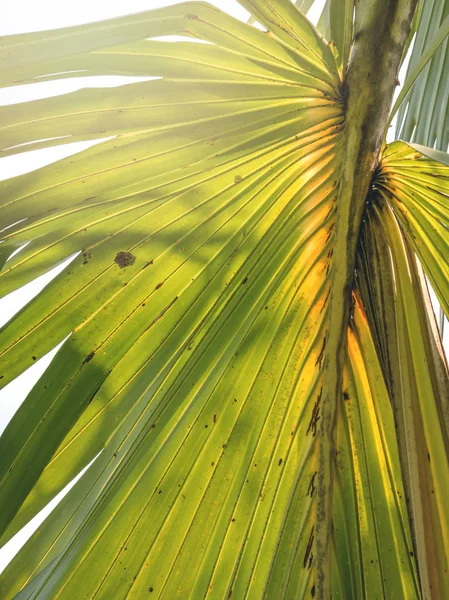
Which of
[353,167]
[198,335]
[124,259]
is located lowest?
[198,335]

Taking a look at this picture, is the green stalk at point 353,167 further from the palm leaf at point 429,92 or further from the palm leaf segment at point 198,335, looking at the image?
the palm leaf at point 429,92

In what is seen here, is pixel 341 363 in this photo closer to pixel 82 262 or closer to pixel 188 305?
pixel 188 305

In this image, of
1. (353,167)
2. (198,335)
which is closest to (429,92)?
(353,167)

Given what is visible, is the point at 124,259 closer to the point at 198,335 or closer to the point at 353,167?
the point at 198,335

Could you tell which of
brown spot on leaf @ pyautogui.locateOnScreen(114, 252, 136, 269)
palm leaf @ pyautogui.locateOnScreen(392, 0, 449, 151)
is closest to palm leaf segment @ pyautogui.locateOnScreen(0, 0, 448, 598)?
brown spot on leaf @ pyautogui.locateOnScreen(114, 252, 136, 269)

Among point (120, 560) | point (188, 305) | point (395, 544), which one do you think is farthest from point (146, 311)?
point (395, 544)

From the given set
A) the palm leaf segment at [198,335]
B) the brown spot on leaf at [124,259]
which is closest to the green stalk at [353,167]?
the palm leaf segment at [198,335]

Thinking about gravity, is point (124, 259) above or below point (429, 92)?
below
